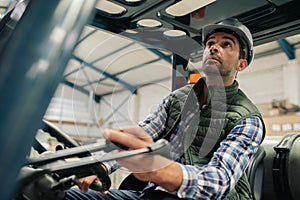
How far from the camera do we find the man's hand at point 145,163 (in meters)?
0.60

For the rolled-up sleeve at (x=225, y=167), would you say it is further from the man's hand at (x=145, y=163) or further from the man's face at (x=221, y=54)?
the man's face at (x=221, y=54)

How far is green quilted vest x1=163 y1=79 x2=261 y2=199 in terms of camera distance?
4.42 feet

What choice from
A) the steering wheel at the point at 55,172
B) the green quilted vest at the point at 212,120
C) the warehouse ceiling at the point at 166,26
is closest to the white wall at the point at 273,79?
the warehouse ceiling at the point at 166,26

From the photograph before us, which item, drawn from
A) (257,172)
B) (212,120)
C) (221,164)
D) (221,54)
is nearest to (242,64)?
(221,54)

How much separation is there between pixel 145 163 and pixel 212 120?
79 cm

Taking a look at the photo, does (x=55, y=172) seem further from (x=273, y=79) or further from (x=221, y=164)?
(x=273, y=79)

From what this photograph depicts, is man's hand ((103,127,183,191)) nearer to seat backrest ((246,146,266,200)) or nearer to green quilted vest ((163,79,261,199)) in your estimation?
green quilted vest ((163,79,261,199))

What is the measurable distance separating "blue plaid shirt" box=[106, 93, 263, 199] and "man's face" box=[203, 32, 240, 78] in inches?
8.2

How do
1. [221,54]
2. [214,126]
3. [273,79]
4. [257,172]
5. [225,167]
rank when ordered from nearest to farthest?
[225,167] < [214,126] < [221,54] < [257,172] < [273,79]

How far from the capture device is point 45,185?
2.28ft

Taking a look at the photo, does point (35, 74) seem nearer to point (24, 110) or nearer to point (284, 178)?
point (24, 110)

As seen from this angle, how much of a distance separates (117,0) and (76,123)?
0.77 metres

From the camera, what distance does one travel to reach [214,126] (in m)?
1.39

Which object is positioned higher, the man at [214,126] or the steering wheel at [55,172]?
the man at [214,126]
